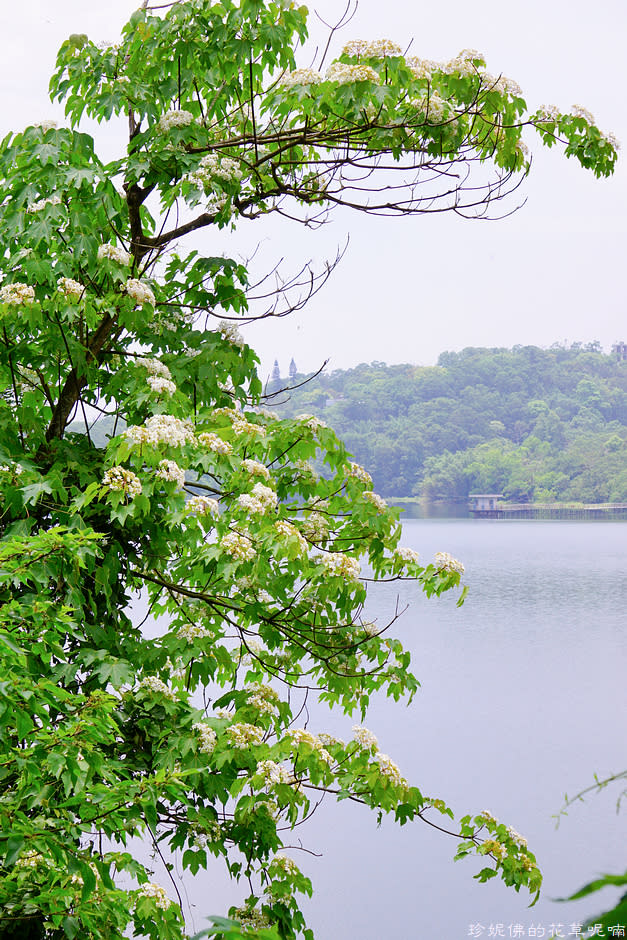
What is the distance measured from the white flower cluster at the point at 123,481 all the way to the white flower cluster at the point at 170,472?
0.07 metres

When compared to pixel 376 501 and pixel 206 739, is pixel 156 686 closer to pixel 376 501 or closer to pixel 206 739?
pixel 206 739

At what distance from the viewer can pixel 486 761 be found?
9.56 meters

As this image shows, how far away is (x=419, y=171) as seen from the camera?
3.31 metres

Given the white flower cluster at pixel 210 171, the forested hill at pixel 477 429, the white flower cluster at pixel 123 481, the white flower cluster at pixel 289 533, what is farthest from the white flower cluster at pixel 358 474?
the forested hill at pixel 477 429

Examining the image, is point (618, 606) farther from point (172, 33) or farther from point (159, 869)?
point (172, 33)

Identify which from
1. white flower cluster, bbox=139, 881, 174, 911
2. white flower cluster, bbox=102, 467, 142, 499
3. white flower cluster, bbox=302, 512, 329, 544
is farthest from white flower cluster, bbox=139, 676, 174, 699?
white flower cluster, bbox=102, 467, 142, 499

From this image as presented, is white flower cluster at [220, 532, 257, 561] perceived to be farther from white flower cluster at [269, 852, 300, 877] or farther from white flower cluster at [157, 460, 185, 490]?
white flower cluster at [269, 852, 300, 877]

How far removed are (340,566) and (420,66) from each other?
1.71 meters

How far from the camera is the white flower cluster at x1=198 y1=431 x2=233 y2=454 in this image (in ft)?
8.57

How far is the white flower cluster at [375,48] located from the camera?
287 centimetres

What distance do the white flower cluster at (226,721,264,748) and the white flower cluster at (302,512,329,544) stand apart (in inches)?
25.2

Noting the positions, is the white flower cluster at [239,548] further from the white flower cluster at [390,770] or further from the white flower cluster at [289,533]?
the white flower cluster at [390,770]

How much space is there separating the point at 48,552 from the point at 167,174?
1632 millimetres

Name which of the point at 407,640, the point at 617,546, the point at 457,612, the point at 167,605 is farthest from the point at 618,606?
the point at 167,605
